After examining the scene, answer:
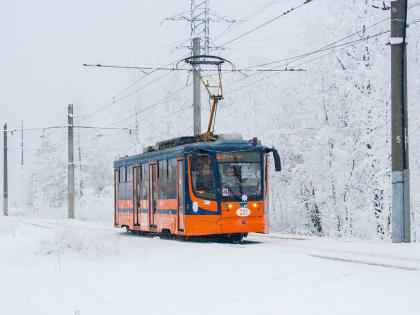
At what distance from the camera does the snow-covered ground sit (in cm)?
923

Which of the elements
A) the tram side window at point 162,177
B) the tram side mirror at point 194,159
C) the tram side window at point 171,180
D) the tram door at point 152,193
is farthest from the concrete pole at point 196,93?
the tram side mirror at point 194,159

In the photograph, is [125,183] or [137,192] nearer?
[137,192]

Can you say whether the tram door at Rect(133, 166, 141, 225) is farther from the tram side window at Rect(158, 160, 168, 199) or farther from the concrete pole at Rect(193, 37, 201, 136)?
the concrete pole at Rect(193, 37, 201, 136)

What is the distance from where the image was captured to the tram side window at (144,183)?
2244 centimetres

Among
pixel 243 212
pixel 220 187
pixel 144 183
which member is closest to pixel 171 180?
pixel 220 187

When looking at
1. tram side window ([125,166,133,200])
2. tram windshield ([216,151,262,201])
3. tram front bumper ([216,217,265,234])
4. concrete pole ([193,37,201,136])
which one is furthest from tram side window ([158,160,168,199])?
concrete pole ([193,37,201,136])

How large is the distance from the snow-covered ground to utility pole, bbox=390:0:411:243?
187 centimetres

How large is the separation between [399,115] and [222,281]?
24.5ft

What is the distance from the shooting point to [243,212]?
18.5 metres

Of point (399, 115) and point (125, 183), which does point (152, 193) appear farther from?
point (399, 115)

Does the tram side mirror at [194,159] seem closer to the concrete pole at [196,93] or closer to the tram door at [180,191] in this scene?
the tram door at [180,191]

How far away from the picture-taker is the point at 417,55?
24797 mm

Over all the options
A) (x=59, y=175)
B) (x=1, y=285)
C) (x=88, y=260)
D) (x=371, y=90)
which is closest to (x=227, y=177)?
(x=88, y=260)

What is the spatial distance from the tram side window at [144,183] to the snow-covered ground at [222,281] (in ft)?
17.2
